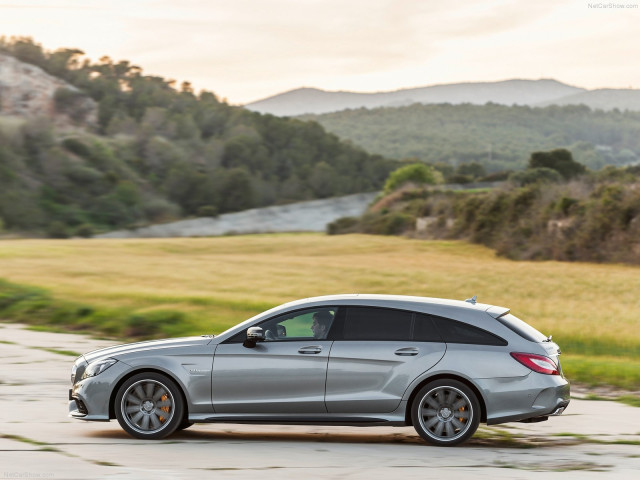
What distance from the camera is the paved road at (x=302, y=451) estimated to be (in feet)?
25.5

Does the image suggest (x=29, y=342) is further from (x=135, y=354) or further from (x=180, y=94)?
(x=180, y=94)

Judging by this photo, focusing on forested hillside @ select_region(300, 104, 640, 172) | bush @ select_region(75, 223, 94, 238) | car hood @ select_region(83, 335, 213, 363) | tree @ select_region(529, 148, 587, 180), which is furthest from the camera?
forested hillside @ select_region(300, 104, 640, 172)

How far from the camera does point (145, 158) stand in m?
139

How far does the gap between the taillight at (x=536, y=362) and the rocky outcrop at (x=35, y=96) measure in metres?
144

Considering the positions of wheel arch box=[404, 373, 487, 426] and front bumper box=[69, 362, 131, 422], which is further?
front bumper box=[69, 362, 131, 422]

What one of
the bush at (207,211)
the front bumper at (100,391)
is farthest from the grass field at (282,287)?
the bush at (207,211)

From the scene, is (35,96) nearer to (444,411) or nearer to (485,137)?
(485,137)

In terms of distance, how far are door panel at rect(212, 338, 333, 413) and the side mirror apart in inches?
2.9

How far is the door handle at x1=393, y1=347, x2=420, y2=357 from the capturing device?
923cm

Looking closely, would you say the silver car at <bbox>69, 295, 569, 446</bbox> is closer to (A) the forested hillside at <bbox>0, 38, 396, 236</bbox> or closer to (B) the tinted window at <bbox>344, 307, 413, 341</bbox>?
(B) the tinted window at <bbox>344, 307, 413, 341</bbox>

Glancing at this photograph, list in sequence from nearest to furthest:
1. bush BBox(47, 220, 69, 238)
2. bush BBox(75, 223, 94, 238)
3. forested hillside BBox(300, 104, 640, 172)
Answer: bush BBox(47, 220, 69, 238) < bush BBox(75, 223, 94, 238) < forested hillside BBox(300, 104, 640, 172)

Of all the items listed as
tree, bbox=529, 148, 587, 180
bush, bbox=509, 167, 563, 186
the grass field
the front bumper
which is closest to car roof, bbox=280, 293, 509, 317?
the front bumper

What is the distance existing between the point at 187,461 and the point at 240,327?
169 cm

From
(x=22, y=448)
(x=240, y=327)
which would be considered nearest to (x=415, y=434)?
(x=240, y=327)
